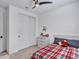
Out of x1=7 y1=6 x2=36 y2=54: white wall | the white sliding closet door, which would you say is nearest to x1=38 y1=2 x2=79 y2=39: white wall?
the white sliding closet door

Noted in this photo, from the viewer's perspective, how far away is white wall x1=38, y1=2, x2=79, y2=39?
351 centimetres

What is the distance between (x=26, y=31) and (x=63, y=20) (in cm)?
240

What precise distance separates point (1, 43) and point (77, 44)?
3.72 m

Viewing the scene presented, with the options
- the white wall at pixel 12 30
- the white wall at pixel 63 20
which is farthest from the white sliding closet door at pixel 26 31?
the white wall at pixel 63 20

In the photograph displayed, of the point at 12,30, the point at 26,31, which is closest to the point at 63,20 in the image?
the point at 26,31

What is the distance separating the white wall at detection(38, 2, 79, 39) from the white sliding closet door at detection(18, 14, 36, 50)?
1.00m

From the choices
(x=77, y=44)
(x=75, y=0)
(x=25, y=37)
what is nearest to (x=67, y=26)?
(x=77, y=44)

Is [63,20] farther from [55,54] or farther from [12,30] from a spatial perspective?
[12,30]

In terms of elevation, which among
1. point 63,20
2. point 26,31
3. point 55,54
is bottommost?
point 55,54

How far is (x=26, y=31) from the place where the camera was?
430 cm

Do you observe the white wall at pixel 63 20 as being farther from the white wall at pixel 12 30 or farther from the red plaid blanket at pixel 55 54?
the white wall at pixel 12 30

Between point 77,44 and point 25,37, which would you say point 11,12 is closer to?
point 25,37

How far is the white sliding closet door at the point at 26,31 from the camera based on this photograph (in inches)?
152

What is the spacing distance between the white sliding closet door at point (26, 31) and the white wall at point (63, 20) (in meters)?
1.00
